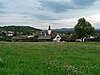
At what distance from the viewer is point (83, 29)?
9962 cm

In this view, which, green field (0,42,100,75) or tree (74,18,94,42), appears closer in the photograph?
green field (0,42,100,75)

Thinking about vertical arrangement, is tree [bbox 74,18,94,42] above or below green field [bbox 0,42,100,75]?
above

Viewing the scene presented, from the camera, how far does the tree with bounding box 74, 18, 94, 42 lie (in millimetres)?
98887

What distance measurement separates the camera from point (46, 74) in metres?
10.5

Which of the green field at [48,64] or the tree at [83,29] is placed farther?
the tree at [83,29]

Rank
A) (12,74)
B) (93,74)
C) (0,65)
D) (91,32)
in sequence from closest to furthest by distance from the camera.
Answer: (12,74), (93,74), (0,65), (91,32)

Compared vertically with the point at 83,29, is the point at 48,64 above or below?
below

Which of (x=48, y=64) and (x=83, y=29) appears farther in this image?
(x=83, y=29)

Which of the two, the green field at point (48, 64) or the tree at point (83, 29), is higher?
the tree at point (83, 29)

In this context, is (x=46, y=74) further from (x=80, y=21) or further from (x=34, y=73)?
(x=80, y=21)

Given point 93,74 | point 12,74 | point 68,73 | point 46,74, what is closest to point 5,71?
point 12,74

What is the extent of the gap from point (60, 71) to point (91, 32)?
291ft

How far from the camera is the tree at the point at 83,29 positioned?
9889cm

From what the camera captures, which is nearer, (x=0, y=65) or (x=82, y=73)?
(x=82, y=73)
